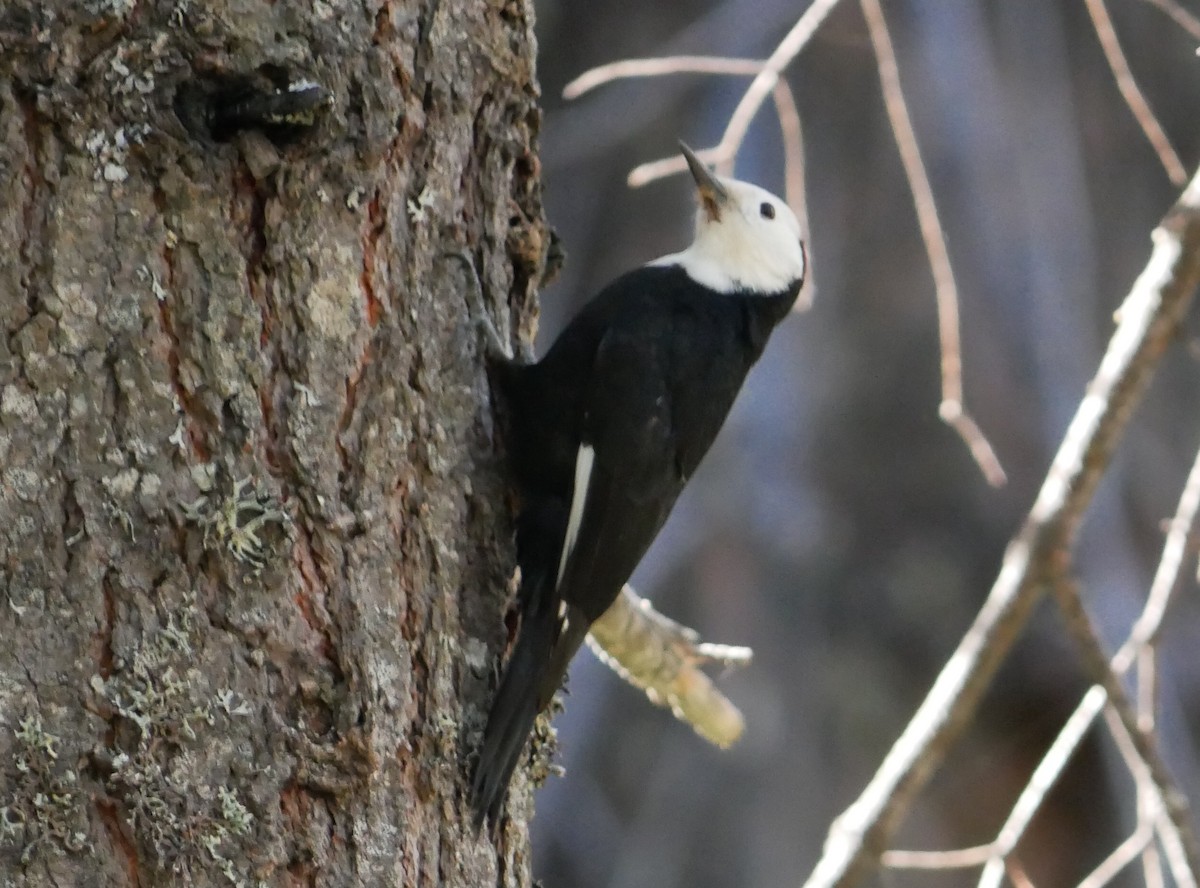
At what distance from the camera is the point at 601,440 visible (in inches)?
72.1

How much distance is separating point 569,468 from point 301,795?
0.64 m

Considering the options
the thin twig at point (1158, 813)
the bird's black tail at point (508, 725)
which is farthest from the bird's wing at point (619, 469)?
the thin twig at point (1158, 813)

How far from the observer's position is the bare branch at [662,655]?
190 cm

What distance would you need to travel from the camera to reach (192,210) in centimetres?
129

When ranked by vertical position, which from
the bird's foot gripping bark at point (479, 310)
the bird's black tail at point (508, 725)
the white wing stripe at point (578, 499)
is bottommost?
the bird's black tail at point (508, 725)

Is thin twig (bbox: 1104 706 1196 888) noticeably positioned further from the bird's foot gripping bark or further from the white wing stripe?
the bird's foot gripping bark

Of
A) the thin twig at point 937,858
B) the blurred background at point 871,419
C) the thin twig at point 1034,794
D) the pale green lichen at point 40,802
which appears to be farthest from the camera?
the blurred background at point 871,419

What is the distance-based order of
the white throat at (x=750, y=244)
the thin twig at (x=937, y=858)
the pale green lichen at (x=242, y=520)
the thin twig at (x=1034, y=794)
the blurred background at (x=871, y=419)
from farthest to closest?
the blurred background at (x=871, y=419) < the white throat at (x=750, y=244) < the thin twig at (x=937, y=858) < the thin twig at (x=1034, y=794) < the pale green lichen at (x=242, y=520)

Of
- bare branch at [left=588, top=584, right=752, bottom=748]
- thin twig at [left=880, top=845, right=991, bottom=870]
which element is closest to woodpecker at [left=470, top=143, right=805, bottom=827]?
bare branch at [left=588, top=584, right=752, bottom=748]

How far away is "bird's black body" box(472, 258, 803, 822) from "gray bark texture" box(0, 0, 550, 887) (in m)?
0.08

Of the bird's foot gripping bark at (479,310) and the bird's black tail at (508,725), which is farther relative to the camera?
the bird's foot gripping bark at (479,310)

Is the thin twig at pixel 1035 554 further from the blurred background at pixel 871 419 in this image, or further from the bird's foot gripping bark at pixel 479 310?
the blurred background at pixel 871 419

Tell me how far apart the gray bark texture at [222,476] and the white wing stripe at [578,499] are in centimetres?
20

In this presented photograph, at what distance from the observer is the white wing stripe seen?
1.69 meters
